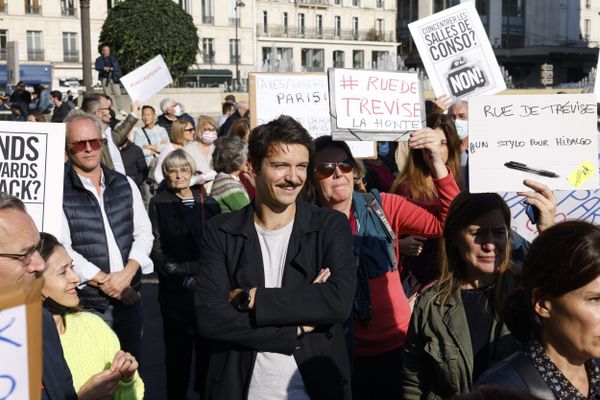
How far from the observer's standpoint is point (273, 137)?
330 cm

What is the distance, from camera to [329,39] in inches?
2808

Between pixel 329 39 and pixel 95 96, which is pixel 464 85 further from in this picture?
pixel 329 39

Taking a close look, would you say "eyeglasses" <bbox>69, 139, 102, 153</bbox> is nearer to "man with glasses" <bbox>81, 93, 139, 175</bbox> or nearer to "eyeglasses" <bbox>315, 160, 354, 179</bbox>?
"eyeglasses" <bbox>315, 160, 354, 179</bbox>

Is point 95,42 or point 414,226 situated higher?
point 95,42

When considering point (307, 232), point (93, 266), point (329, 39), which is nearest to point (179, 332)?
point (93, 266)

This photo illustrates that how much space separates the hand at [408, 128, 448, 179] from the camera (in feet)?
12.4

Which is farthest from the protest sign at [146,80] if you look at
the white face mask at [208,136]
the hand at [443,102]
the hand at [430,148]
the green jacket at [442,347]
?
the green jacket at [442,347]

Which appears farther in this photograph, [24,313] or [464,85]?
[464,85]

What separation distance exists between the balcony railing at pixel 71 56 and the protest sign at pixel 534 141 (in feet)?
197

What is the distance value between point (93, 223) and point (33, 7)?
192ft

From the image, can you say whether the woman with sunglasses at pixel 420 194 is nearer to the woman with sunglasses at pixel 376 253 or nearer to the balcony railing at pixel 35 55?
the woman with sunglasses at pixel 376 253

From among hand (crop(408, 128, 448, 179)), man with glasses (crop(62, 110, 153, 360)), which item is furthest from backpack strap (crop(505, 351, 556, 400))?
man with glasses (crop(62, 110, 153, 360))

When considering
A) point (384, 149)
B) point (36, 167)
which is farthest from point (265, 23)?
point (36, 167)

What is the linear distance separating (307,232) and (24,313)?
1.65 meters
